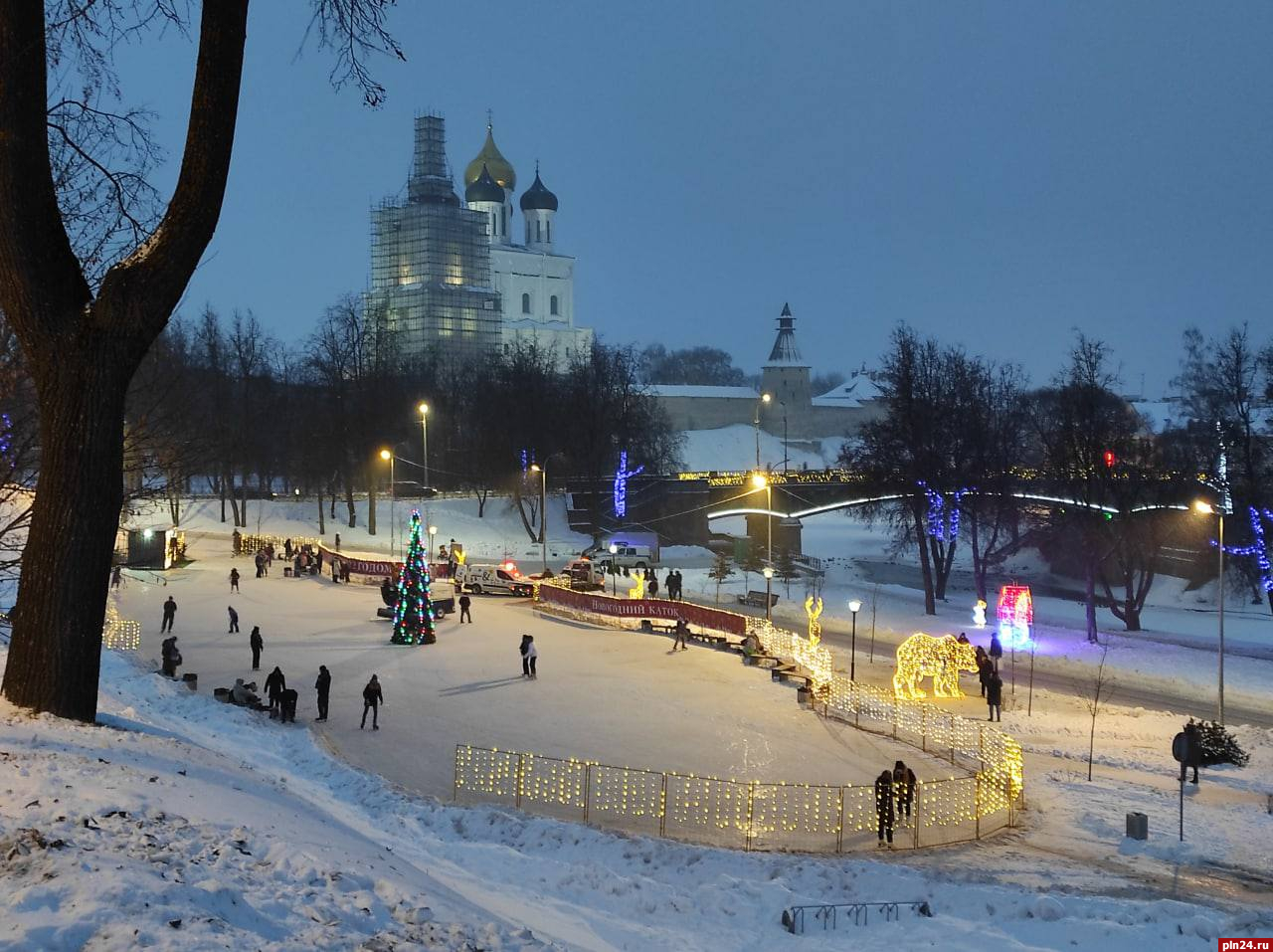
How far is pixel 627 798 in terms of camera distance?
50.5ft

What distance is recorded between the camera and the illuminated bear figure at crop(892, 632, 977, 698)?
81.3ft

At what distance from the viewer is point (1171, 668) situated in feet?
97.9

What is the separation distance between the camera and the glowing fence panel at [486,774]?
51.3 ft

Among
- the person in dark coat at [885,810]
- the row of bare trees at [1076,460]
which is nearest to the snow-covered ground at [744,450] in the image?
the row of bare trees at [1076,460]

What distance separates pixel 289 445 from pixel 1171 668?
55.6 meters

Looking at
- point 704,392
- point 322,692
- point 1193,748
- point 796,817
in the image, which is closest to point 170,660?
point 322,692

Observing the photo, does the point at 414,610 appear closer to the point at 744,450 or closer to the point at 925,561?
the point at 925,561

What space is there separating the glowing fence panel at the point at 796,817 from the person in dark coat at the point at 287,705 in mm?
8843

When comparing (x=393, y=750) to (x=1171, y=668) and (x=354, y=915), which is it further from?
(x=1171, y=668)

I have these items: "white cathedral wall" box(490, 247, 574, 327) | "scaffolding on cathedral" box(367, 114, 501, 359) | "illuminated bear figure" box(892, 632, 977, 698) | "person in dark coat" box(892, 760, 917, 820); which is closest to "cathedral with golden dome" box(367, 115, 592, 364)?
"scaffolding on cathedral" box(367, 114, 501, 359)

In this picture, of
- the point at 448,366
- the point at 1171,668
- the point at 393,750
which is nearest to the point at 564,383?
the point at 448,366

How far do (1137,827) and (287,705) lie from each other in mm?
14083

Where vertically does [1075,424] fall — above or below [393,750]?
above

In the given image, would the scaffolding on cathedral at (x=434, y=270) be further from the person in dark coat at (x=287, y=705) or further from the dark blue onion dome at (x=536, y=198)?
the person in dark coat at (x=287, y=705)
